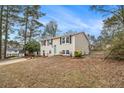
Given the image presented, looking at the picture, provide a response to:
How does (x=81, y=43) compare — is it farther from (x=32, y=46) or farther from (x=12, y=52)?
(x=12, y=52)

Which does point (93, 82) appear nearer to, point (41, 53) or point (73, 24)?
point (73, 24)

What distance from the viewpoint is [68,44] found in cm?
1052

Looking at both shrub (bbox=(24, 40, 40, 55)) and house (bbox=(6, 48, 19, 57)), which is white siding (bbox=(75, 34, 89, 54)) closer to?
shrub (bbox=(24, 40, 40, 55))

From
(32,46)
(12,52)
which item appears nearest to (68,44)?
(32,46)

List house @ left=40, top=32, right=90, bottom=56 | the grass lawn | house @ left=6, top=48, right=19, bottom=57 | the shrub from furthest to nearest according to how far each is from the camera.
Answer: house @ left=6, top=48, right=19, bottom=57
the shrub
house @ left=40, top=32, right=90, bottom=56
the grass lawn

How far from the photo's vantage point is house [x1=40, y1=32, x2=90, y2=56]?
9.98 m

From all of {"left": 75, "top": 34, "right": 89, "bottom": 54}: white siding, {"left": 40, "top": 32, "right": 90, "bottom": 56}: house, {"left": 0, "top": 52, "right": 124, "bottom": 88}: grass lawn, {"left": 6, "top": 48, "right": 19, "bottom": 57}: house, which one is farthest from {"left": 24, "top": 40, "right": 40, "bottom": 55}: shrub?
{"left": 0, "top": 52, "right": 124, "bottom": 88}: grass lawn

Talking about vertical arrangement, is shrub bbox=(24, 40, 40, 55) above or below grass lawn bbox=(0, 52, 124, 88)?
above

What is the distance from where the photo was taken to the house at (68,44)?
9.98 metres

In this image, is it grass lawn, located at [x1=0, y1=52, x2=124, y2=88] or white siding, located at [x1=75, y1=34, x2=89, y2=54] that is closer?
grass lawn, located at [x1=0, y1=52, x2=124, y2=88]

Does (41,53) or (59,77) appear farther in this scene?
(41,53)
